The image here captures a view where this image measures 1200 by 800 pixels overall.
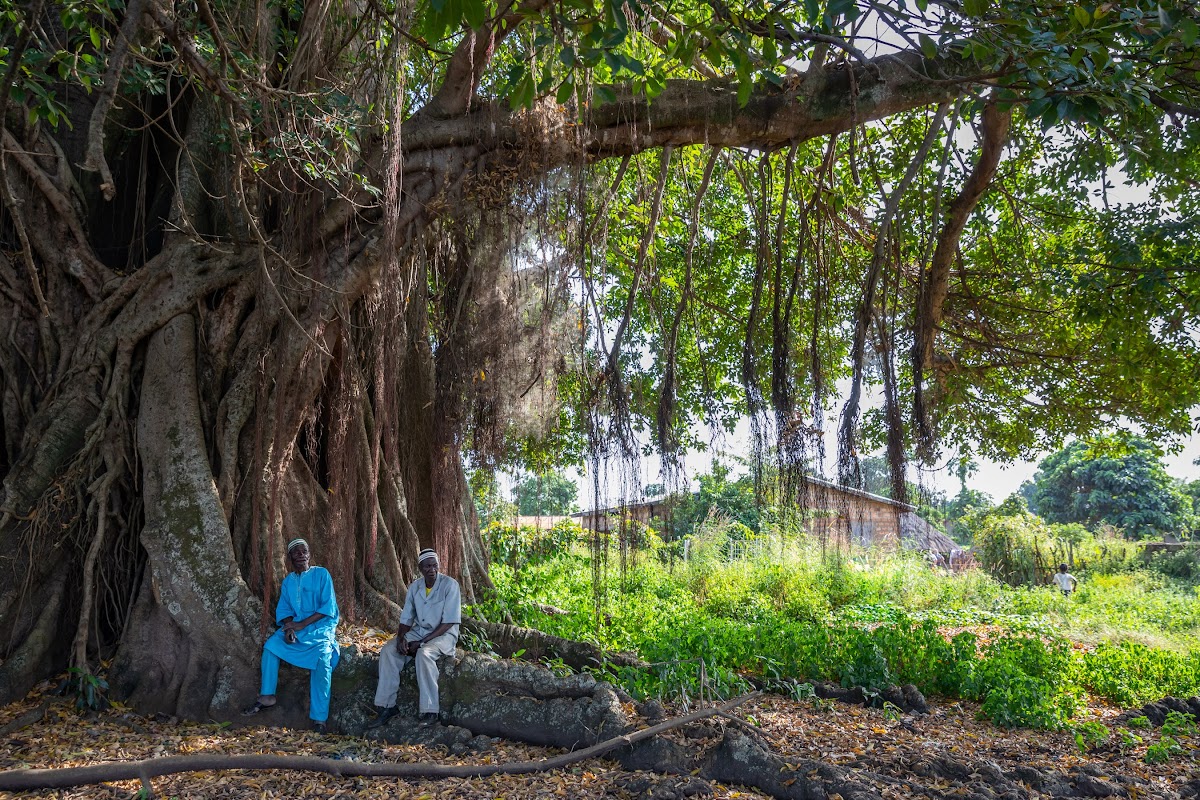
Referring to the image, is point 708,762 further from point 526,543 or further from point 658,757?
point 526,543

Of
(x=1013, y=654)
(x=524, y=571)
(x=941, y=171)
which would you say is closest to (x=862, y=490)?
(x=941, y=171)

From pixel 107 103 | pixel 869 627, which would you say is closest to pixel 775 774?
pixel 107 103

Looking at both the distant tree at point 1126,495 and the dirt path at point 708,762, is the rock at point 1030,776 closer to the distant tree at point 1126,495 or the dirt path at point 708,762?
the dirt path at point 708,762

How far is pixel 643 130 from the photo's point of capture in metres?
5.69

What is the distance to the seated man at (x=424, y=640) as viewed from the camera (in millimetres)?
4957

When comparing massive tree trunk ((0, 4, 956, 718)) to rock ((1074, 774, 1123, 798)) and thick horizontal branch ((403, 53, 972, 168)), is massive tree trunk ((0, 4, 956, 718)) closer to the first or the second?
thick horizontal branch ((403, 53, 972, 168))

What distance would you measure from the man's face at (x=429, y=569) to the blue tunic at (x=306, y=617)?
22.7 inches

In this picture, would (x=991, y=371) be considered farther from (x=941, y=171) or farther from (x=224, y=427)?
(x=224, y=427)

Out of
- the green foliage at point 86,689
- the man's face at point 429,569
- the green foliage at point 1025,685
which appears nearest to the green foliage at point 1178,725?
the green foliage at point 1025,685

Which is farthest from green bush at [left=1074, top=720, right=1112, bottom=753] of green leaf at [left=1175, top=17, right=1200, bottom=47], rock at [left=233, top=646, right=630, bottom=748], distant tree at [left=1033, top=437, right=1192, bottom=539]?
distant tree at [left=1033, top=437, right=1192, bottom=539]

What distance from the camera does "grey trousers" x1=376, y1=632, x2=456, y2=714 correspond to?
4.94 meters

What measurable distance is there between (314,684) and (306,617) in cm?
41

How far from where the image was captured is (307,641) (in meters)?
5.05

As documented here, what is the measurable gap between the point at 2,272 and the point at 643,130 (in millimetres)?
4482
